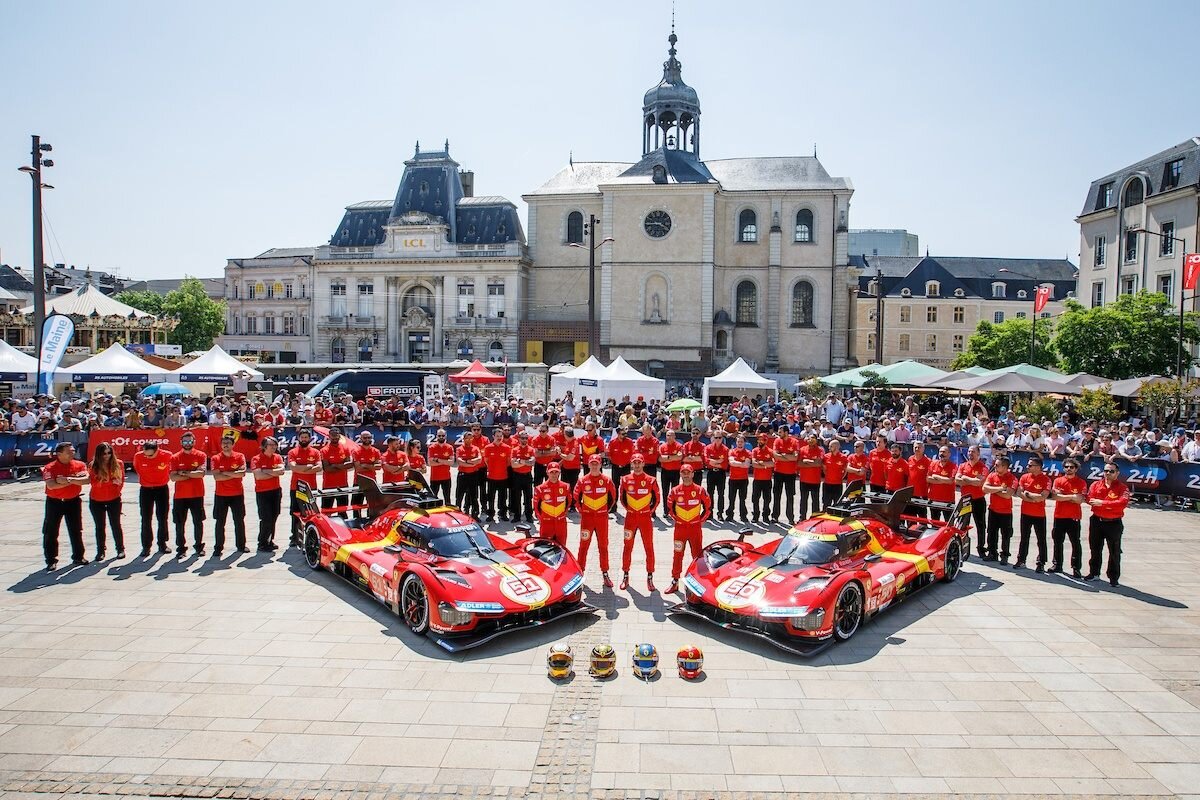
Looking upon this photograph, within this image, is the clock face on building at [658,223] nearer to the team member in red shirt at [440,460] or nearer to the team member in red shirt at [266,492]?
the team member in red shirt at [440,460]

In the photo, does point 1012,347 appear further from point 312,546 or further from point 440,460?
point 312,546

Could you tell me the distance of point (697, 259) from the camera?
175ft

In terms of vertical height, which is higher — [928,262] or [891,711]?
[928,262]

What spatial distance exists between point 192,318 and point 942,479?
63885 mm

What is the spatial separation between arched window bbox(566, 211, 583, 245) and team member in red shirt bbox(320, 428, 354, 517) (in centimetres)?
4444

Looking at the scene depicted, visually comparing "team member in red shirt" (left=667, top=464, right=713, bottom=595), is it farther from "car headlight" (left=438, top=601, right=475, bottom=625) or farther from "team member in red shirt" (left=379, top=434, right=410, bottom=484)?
"team member in red shirt" (left=379, top=434, right=410, bottom=484)

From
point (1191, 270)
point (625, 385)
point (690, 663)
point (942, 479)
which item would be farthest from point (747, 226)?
point (690, 663)

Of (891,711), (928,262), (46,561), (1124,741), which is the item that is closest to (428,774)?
(891,711)

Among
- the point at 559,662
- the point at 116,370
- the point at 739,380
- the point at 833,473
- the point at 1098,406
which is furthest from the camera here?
the point at 739,380

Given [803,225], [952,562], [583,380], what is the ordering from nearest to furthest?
1. [952,562]
2. [583,380]
3. [803,225]

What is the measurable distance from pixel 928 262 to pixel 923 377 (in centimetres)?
4434

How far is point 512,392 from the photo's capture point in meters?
37.3

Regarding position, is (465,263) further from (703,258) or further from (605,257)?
(703,258)

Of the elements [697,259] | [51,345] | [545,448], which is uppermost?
[697,259]
